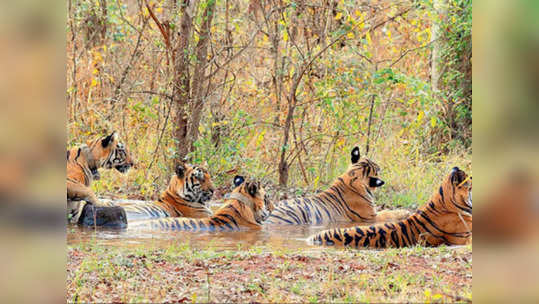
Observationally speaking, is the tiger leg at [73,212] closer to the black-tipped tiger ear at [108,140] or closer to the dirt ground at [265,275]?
the black-tipped tiger ear at [108,140]

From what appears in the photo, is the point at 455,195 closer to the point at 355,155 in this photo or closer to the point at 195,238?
the point at 355,155

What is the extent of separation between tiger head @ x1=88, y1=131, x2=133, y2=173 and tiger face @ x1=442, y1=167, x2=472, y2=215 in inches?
178

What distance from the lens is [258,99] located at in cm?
1229

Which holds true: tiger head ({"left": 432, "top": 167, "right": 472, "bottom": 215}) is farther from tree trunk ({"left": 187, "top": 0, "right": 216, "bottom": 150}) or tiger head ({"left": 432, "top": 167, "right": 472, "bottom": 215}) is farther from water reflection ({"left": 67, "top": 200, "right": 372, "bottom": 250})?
tree trunk ({"left": 187, "top": 0, "right": 216, "bottom": 150})

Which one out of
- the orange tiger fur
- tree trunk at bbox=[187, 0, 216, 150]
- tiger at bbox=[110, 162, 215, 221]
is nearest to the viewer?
the orange tiger fur

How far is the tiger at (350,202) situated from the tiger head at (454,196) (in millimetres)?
2071

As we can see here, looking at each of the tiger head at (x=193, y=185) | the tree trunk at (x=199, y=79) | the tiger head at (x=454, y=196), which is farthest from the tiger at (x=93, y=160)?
the tiger head at (x=454, y=196)

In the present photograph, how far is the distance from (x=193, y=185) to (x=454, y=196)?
12.1 ft

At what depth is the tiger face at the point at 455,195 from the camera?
7.09 meters

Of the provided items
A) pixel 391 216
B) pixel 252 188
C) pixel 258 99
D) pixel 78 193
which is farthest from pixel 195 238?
pixel 258 99

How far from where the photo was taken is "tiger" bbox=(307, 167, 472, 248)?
7.10 metres

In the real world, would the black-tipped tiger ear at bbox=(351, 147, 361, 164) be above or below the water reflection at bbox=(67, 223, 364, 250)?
above

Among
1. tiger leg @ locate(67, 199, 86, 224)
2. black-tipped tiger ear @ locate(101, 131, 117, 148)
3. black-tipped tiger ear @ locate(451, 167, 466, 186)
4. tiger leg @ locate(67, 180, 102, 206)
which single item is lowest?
tiger leg @ locate(67, 199, 86, 224)

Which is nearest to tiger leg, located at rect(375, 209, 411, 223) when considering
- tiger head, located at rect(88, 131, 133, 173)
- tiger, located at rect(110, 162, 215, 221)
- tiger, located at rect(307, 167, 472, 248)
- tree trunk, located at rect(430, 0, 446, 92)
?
tiger, located at rect(307, 167, 472, 248)
